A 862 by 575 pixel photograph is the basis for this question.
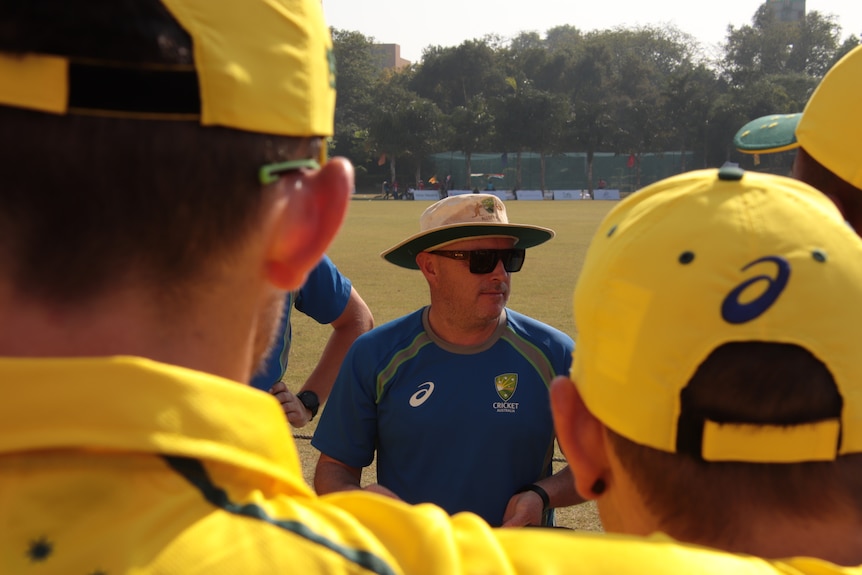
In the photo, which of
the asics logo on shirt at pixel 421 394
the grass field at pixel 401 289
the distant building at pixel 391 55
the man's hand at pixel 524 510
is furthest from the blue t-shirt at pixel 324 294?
the distant building at pixel 391 55

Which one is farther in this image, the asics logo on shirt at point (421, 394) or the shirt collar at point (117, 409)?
the asics logo on shirt at point (421, 394)

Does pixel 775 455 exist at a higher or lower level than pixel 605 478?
higher

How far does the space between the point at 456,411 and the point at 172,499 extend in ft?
9.74

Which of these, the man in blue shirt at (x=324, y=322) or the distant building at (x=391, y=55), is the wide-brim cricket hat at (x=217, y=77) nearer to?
the man in blue shirt at (x=324, y=322)

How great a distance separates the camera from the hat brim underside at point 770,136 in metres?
3.24

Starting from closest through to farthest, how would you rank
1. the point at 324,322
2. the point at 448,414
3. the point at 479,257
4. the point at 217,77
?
the point at 217,77
the point at 448,414
the point at 479,257
the point at 324,322

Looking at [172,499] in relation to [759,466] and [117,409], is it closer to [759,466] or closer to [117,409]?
[117,409]

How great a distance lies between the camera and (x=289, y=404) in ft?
15.1

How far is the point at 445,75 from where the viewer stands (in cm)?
10488

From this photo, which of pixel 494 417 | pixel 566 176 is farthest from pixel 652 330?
pixel 566 176

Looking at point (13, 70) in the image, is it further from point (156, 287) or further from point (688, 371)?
point (688, 371)

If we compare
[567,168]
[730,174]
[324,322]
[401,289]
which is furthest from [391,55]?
[730,174]

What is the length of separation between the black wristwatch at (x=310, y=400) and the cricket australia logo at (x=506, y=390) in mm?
1211

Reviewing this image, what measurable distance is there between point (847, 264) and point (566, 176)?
8716 cm
